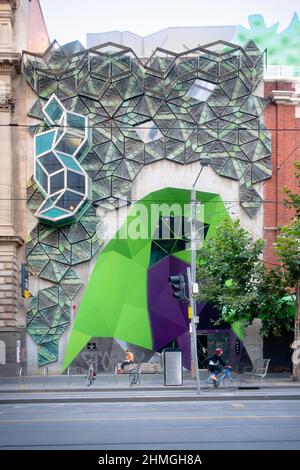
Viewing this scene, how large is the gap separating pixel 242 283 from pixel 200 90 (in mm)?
13249

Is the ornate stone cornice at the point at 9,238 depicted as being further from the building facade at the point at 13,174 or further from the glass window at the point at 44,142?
the glass window at the point at 44,142

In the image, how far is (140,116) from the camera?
41.4 metres

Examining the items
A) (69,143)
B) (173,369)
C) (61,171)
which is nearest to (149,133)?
(69,143)

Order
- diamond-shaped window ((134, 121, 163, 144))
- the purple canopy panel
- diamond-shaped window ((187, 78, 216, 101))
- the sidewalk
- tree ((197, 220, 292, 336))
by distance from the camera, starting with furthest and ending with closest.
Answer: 1. diamond-shaped window ((187, 78, 216, 101))
2. diamond-shaped window ((134, 121, 163, 144))
3. the purple canopy panel
4. tree ((197, 220, 292, 336))
5. the sidewalk

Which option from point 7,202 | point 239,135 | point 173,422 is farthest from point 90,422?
point 239,135

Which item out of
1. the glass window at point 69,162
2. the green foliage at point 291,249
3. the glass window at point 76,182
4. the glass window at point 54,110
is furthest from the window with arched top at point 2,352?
the green foliage at point 291,249

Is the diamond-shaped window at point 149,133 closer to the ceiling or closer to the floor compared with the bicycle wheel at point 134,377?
closer to the ceiling

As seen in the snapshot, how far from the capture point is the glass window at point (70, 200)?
1551 inches

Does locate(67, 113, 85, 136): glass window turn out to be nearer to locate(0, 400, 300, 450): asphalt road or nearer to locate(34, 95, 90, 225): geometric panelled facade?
locate(34, 95, 90, 225): geometric panelled facade

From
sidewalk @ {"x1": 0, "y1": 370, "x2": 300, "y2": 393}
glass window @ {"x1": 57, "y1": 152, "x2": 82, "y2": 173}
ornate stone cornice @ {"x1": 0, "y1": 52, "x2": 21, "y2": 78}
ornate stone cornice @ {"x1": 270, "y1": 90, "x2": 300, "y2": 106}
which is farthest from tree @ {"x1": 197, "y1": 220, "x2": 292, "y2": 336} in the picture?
ornate stone cornice @ {"x1": 0, "y1": 52, "x2": 21, "y2": 78}

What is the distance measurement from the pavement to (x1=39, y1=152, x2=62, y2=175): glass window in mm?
11173

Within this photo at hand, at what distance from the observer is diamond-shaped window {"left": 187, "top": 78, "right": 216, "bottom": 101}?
137 feet

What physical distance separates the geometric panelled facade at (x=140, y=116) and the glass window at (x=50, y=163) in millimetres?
1792
